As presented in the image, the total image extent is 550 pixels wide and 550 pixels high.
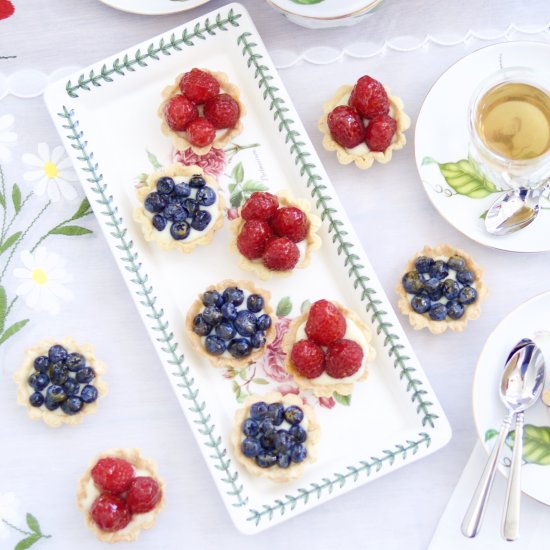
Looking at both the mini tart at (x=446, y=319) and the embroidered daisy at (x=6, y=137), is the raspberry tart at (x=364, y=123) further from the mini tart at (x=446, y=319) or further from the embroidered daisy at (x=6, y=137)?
the embroidered daisy at (x=6, y=137)

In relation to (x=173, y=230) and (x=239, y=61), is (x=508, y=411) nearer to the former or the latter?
(x=173, y=230)

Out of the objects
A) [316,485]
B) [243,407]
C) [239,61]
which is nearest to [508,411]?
[316,485]

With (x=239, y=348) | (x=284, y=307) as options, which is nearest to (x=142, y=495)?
(x=239, y=348)

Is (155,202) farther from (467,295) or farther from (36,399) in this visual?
(467,295)

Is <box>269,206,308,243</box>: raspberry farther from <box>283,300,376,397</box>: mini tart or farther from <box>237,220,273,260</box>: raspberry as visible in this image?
<box>283,300,376,397</box>: mini tart

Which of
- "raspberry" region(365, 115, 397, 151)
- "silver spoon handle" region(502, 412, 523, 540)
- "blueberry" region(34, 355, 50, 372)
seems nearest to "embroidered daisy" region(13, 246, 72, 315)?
"blueberry" region(34, 355, 50, 372)

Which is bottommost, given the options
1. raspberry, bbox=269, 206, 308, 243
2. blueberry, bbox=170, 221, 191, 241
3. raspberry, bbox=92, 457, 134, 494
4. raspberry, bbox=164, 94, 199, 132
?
raspberry, bbox=92, 457, 134, 494
